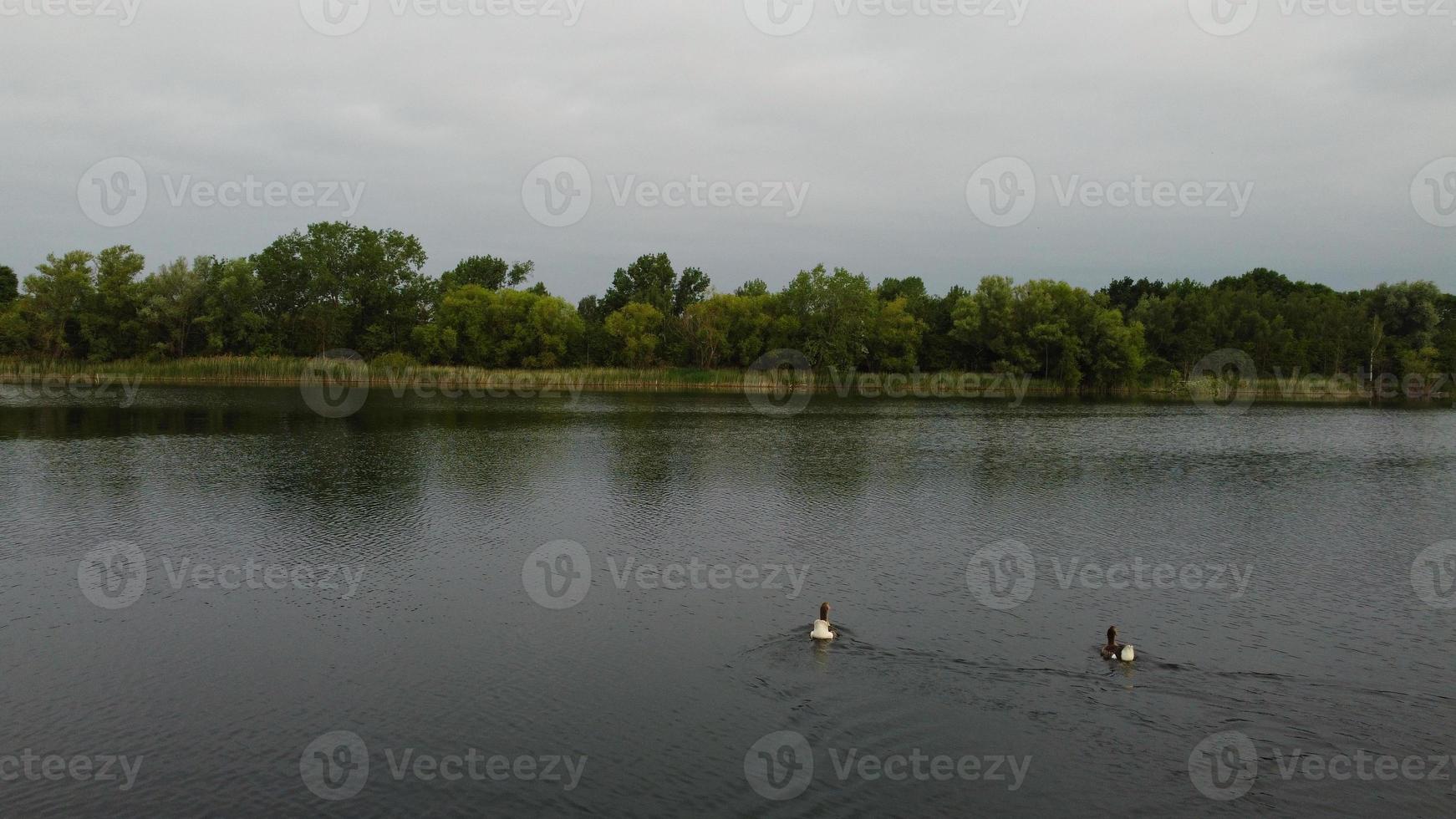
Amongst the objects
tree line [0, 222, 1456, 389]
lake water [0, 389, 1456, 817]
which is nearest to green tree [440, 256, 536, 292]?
tree line [0, 222, 1456, 389]

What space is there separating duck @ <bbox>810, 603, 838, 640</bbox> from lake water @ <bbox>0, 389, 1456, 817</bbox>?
15.0 inches

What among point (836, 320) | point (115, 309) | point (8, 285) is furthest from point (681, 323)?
point (8, 285)

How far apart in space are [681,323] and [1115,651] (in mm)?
89341

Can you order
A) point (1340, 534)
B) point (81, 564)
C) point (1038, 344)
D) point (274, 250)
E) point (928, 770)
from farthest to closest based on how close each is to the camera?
point (274, 250) → point (1038, 344) → point (1340, 534) → point (81, 564) → point (928, 770)

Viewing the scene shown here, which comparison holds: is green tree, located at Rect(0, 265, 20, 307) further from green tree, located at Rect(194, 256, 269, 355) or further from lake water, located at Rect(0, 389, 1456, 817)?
lake water, located at Rect(0, 389, 1456, 817)

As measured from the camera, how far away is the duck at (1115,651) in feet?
51.9

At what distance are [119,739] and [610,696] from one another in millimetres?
6671

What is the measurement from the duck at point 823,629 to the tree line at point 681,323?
82169mm

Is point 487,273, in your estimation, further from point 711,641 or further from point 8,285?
point 711,641

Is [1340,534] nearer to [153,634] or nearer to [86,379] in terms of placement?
[153,634]

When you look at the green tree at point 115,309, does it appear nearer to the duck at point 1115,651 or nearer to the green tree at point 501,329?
the green tree at point 501,329

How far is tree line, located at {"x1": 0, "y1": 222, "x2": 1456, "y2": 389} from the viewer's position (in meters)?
94.8

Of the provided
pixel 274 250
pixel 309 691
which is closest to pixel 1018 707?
pixel 309 691

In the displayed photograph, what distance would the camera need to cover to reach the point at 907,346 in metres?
Result: 103
